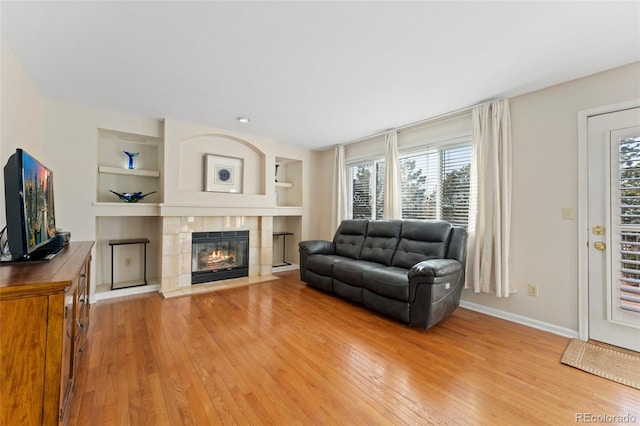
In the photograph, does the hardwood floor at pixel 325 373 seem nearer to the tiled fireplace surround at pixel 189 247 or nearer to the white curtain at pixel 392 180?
the tiled fireplace surround at pixel 189 247

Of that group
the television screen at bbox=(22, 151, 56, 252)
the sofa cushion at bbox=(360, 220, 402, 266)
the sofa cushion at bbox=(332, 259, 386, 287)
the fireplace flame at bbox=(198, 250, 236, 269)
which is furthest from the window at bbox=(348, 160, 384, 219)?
the television screen at bbox=(22, 151, 56, 252)

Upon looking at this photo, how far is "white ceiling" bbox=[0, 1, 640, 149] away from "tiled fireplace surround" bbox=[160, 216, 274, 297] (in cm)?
168

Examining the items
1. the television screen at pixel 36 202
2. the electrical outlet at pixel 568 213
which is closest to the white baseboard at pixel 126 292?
the television screen at pixel 36 202

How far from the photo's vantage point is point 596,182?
240 centimetres

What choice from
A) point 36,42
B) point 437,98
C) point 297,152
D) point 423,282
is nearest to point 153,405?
point 423,282

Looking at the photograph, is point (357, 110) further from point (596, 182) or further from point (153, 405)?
point (153, 405)

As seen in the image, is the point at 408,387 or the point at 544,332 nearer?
the point at 408,387

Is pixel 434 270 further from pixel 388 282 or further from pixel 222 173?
pixel 222 173

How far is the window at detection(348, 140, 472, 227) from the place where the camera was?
3.39m

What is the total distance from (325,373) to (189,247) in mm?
2945

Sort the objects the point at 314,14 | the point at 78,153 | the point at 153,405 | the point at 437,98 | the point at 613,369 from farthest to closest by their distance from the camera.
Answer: the point at 78,153 → the point at 437,98 → the point at 613,369 → the point at 314,14 → the point at 153,405

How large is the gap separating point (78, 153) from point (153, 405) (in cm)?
322

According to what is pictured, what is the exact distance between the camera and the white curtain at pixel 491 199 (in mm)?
2846

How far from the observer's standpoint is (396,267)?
10.9 feet
